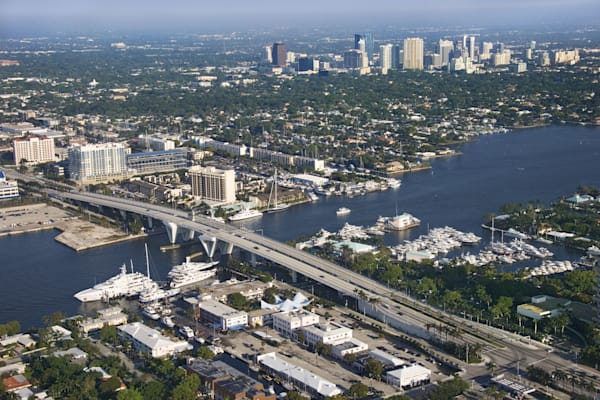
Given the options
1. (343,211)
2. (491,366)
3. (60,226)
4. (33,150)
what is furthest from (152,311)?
(33,150)

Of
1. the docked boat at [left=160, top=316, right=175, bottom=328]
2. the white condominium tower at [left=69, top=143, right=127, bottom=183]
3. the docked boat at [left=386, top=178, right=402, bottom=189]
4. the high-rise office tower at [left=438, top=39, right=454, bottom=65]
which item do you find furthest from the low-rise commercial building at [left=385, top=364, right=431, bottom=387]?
the high-rise office tower at [left=438, top=39, right=454, bottom=65]

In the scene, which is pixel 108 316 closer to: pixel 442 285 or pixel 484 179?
pixel 442 285

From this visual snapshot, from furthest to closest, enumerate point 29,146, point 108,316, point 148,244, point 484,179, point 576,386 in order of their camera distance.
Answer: point 29,146 < point 484,179 < point 148,244 < point 108,316 < point 576,386

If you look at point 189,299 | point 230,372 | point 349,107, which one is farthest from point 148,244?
point 349,107

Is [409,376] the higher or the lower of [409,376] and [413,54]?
the lower

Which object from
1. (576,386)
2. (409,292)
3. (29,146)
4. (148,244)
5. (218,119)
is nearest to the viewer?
(576,386)

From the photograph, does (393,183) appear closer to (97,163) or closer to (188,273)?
(97,163)

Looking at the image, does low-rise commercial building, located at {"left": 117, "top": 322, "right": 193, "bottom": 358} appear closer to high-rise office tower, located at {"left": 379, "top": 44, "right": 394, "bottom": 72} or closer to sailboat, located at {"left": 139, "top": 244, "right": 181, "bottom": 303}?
sailboat, located at {"left": 139, "top": 244, "right": 181, "bottom": 303}
